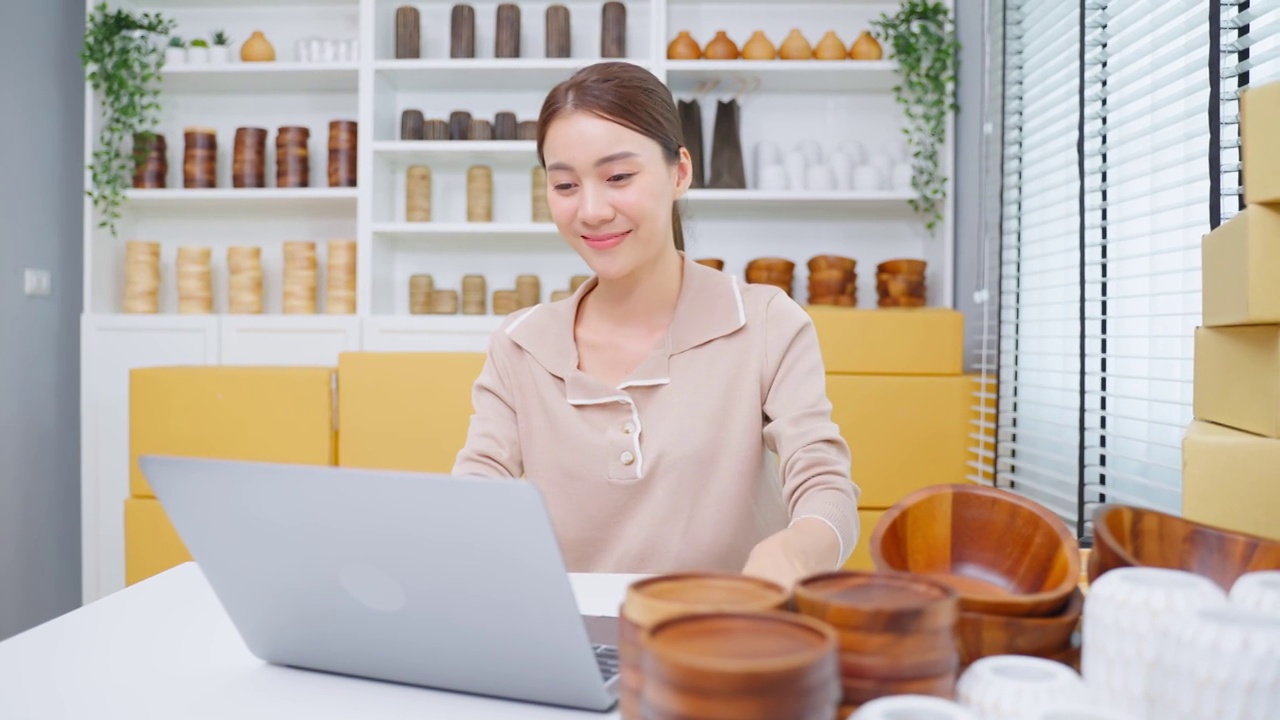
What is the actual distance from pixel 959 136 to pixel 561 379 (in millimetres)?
2245

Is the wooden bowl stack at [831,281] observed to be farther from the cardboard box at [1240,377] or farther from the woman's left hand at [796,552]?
the woman's left hand at [796,552]

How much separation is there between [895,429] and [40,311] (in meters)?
2.74

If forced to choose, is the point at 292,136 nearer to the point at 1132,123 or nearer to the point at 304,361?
the point at 304,361

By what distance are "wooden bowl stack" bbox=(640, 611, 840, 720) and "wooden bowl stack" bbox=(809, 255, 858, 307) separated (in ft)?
8.78

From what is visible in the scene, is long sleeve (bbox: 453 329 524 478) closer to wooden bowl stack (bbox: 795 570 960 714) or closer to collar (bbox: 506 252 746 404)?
collar (bbox: 506 252 746 404)

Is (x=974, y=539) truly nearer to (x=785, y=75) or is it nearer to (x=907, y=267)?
(x=907, y=267)

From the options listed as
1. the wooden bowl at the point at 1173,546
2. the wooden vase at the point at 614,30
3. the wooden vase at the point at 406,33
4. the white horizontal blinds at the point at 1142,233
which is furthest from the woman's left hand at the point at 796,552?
the wooden vase at the point at 406,33

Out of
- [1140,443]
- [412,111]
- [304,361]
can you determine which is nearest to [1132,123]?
[1140,443]

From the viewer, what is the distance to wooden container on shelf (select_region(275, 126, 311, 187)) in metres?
3.28

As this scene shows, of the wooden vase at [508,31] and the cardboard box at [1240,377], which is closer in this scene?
the cardboard box at [1240,377]

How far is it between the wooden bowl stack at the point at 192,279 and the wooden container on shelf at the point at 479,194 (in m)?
0.88

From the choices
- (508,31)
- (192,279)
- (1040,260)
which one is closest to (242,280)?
(192,279)

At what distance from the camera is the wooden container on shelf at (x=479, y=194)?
3.26 metres

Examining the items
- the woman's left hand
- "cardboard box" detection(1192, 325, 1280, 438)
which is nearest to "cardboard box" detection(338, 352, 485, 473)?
the woman's left hand
